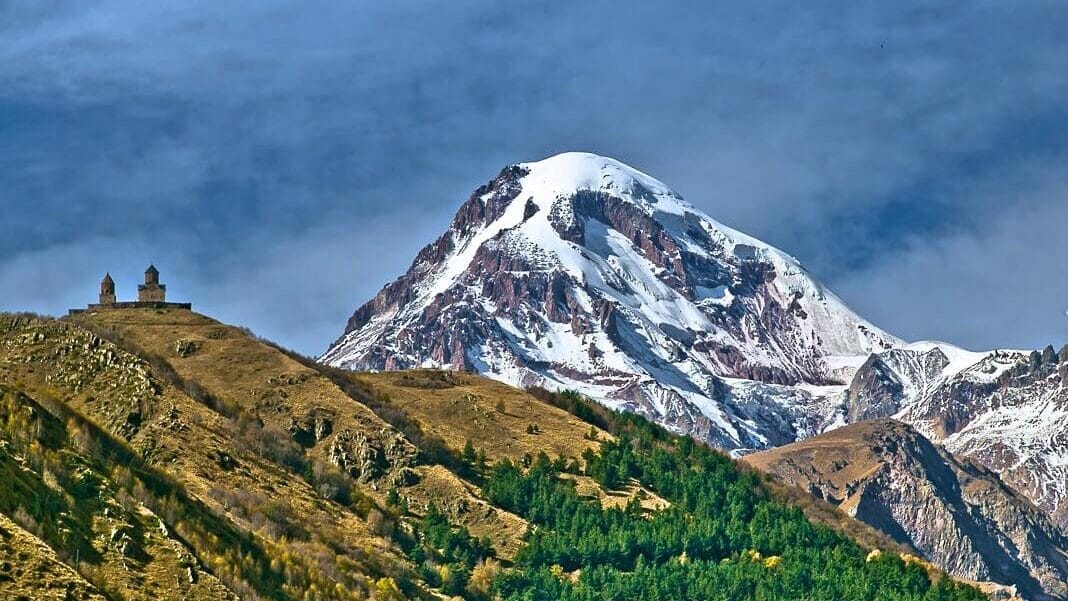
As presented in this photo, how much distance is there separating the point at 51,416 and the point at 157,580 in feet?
97.1

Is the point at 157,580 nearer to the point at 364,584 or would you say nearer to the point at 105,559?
the point at 105,559

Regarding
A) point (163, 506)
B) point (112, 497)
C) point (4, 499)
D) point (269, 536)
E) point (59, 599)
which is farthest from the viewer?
point (269, 536)

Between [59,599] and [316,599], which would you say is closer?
[59,599]

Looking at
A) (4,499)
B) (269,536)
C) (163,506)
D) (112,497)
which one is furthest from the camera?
(269,536)

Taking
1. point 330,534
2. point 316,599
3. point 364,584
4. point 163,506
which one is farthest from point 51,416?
point 330,534

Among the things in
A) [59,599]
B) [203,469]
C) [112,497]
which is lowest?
[59,599]

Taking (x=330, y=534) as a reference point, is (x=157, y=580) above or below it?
below

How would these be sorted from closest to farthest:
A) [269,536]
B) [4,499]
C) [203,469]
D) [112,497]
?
[4,499] → [112,497] → [269,536] → [203,469]

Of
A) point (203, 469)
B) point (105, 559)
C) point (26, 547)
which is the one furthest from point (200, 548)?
point (203, 469)

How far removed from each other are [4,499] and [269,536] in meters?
60.2

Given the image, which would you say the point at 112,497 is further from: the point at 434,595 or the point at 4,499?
the point at 434,595

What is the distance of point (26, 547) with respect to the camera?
105m

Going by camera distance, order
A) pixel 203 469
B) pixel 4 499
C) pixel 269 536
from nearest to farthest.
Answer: pixel 4 499, pixel 269 536, pixel 203 469

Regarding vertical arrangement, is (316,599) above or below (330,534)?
below
